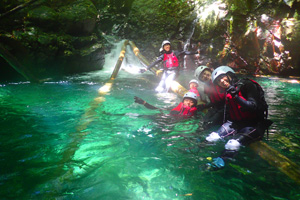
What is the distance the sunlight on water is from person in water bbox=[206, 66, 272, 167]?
0.28 metres

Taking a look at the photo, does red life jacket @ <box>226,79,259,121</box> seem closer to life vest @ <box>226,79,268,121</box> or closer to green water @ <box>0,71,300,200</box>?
life vest @ <box>226,79,268,121</box>

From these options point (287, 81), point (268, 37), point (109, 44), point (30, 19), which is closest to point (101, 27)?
point (109, 44)

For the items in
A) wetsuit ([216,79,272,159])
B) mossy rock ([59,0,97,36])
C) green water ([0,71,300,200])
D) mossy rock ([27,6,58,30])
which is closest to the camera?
green water ([0,71,300,200])

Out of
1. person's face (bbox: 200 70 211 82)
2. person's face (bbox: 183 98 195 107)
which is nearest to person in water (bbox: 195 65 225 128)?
person's face (bbox: 200 70 211 82)

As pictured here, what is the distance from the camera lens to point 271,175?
8.25 ft

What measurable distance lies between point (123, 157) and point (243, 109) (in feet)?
7.61

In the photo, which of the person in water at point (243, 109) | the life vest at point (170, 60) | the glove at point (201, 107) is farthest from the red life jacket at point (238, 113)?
the life vest at point (170, 60)

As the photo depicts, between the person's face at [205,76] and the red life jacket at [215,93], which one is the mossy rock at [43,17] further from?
the red life jacket at [215,93]

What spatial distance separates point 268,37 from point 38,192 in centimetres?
1349

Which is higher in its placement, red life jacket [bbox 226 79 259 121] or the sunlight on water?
red life jacket [bbox 226 79 259 121]

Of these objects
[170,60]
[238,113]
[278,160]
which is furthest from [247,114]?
[170,60]

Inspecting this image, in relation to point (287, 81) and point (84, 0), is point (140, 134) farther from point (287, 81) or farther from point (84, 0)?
point (84, 0)

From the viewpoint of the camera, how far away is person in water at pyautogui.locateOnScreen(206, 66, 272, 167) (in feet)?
9.08

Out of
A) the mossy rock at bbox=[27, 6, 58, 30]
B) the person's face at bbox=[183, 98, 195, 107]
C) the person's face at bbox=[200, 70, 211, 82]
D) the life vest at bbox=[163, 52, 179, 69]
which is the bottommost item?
the person's face at bbox=[183, 98, 195, 107]
